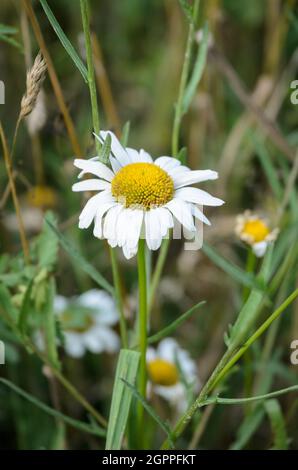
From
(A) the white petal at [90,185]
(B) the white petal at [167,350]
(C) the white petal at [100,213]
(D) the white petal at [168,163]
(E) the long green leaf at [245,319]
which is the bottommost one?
(E) the long green leaf at [245,319]

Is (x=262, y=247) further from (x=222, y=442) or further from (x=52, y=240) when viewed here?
(x=222, y=442)

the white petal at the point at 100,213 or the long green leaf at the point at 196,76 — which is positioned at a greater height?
the long green leaf at the point at 196,76

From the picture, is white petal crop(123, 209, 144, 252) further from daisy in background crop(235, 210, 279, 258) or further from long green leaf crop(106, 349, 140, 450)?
daisy in background crop(235, 210, 279, 258)

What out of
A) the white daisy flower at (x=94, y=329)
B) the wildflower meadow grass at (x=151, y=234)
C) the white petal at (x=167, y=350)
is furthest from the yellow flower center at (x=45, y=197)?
the white petal at (x=167, y=350)

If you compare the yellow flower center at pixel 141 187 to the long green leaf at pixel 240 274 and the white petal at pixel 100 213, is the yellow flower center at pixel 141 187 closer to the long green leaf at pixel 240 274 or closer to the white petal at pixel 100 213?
the white petal at pixel 100 213

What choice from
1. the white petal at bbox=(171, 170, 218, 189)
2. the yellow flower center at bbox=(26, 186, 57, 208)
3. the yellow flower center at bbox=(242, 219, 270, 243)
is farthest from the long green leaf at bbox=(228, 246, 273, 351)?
the yellow flower center at bbox=(26, 186, 57, 208)

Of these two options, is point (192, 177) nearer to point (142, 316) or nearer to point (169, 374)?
point (142, 316)
